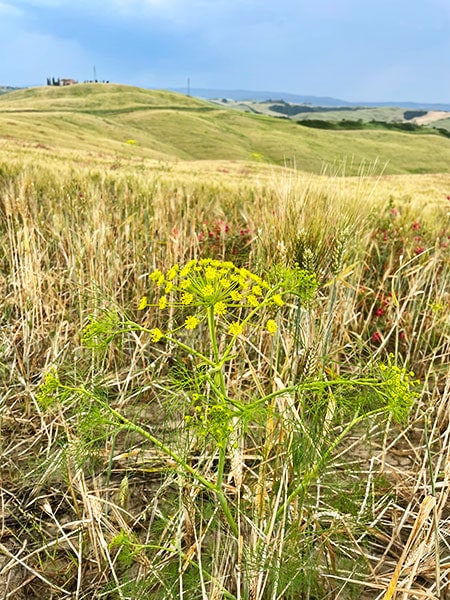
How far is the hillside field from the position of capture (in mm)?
1343

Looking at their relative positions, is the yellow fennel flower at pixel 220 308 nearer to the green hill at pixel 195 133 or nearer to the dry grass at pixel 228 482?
the dry grass at pixel 228 482

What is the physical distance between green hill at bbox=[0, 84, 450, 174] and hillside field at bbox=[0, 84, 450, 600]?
4374 cm

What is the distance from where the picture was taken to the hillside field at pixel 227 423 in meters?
1.34

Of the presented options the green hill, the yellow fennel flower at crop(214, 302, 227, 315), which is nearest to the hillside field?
the yellow fennel flower at crop(214, 302, 227, 315)

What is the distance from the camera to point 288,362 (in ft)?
6.20

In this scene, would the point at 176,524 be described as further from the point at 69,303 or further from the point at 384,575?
the point at 69,303

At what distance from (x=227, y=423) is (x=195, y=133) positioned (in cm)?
7448

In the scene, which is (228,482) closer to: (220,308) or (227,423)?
(227,423)

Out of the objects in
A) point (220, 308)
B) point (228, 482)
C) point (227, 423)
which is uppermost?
point (220, 308)

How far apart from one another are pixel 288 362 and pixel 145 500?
797 mm

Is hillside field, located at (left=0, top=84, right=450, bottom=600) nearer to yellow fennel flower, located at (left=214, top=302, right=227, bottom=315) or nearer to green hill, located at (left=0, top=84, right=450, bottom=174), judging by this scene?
yellow fennel flower, located at (left=214, top=302, right=227, bottom=315)

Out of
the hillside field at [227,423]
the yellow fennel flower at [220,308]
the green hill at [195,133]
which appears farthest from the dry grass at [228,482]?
the green hill at [195,133]

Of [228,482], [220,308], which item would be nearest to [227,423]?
[220,308]

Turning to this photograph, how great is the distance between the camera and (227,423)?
3.88 feet
